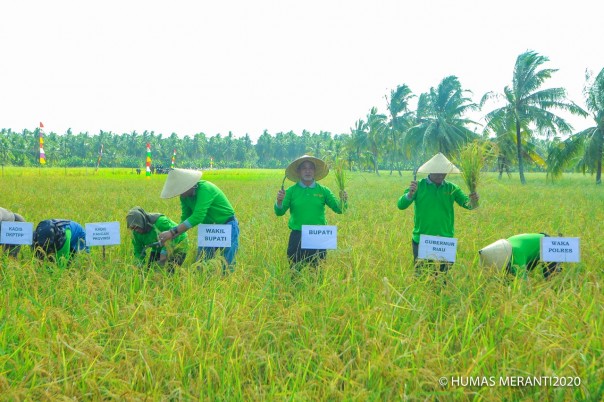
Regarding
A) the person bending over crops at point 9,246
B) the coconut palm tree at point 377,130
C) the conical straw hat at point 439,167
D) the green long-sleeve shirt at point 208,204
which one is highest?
the coconut palm tree at point 377,130

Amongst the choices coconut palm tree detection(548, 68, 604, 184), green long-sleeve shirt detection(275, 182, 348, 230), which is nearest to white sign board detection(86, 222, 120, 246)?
green long-sleeve shirt detection(275, 182, 348, 230)

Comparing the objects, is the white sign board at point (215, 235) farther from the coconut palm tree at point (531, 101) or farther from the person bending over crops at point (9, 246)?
the coconut palm tree at point (531, 101)

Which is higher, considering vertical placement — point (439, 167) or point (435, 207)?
point (439, 167)

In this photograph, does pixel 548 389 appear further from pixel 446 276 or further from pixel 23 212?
pixel 23 212

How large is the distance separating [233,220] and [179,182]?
60 centimetres

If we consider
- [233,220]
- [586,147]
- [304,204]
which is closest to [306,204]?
[304,204]

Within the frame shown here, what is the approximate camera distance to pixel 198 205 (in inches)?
129

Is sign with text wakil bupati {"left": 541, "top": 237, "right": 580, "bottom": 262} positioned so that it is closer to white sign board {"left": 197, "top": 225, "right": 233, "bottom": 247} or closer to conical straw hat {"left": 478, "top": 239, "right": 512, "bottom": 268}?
conical straw hat {"left": 478, "top": 239, "right": 512, "bottom": 268}

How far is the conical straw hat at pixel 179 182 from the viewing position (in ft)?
10.7

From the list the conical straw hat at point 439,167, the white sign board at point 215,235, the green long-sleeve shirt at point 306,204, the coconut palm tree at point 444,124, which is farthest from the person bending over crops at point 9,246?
the coconut palm tree at point 444,124

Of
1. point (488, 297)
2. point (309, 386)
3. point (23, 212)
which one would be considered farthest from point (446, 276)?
point (23, 212)

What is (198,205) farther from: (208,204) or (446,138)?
(446,138)

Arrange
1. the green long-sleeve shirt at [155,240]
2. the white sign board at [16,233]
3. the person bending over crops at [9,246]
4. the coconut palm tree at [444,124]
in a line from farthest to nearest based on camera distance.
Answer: the coconut palm tree at [444,124], the person bending over crops at [9,246], the green long-sleeve shirt at [155,240], the white sign board at [16,233]

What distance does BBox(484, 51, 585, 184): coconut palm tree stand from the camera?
850 inches
